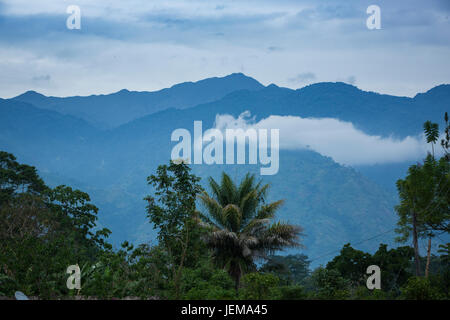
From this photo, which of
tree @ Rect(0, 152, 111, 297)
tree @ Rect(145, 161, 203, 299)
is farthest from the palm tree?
tree @ Rect(0, 152, 111, 297)

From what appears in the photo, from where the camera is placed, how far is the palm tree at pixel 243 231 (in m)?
15.0

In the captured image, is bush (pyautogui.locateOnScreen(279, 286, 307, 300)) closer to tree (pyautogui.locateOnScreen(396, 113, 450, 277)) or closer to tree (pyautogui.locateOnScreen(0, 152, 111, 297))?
tree (pyautogui.locateOnScreen(0, 152, 111, 297))

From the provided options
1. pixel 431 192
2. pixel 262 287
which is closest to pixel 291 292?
pixel 262 287

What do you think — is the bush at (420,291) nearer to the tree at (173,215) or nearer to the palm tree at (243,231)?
the tree at (173,215)

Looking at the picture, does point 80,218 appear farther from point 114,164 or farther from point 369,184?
point 114,164

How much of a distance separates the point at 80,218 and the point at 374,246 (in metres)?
124

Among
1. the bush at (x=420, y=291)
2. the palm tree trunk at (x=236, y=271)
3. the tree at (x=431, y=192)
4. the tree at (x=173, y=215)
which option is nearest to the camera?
the bush at (x=420, y=291)

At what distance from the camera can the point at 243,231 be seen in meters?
15.3

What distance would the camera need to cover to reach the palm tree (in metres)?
15.0

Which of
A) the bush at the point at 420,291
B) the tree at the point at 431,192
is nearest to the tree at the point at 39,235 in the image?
the bush at the point at 420,291

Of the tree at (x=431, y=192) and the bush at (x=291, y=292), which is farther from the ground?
the tree at (x=431, y=192)

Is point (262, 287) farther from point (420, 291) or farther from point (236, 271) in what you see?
point (236, 271)
